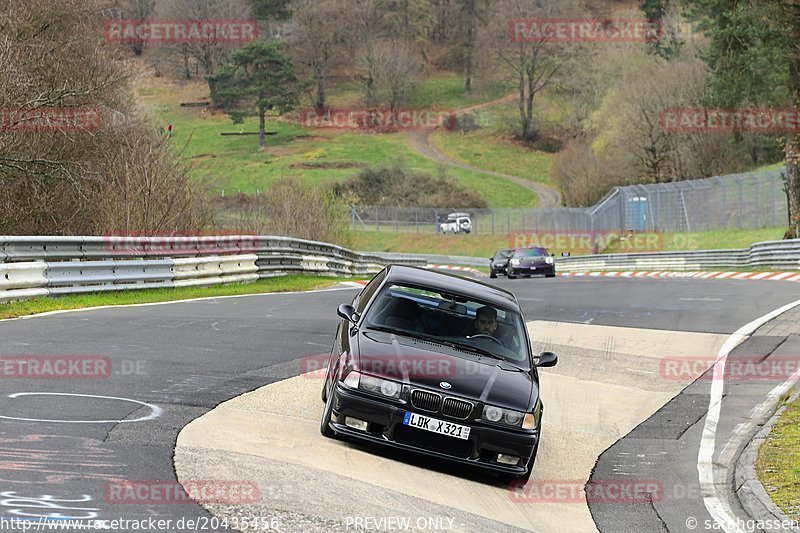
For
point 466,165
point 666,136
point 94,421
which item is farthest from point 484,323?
point 466,165

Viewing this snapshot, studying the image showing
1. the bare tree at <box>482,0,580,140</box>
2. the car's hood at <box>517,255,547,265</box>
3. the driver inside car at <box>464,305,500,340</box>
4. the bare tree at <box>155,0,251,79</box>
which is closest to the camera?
the driver inside car at <box>464,305,500,340</box>

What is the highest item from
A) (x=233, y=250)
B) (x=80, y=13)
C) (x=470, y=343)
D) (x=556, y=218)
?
(x=80, y=13)

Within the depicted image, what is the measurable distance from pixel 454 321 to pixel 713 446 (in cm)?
286

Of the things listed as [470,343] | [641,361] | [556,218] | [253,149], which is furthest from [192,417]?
[253,149]

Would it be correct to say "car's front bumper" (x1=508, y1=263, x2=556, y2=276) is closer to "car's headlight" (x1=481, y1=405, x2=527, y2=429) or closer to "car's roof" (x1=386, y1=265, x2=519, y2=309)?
"car's roof" (x1=386, y1=265, x2=519, y2=309)

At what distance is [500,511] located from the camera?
25.9 ft

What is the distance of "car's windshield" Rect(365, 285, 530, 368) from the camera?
31.5ft

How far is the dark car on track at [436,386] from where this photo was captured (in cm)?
850

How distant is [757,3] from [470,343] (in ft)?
120

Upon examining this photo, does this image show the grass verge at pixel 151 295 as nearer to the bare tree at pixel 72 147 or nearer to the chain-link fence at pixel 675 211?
the bare tree at pixel 72 147

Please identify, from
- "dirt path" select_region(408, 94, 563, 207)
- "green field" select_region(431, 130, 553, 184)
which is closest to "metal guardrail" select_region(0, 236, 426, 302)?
"dirt path" select_region(408, 94, 563, 207)

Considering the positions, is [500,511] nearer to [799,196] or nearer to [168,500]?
[168,500]

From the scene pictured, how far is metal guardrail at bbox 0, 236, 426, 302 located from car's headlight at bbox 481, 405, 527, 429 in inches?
421

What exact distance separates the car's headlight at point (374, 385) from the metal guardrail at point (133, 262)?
32.8 feet
